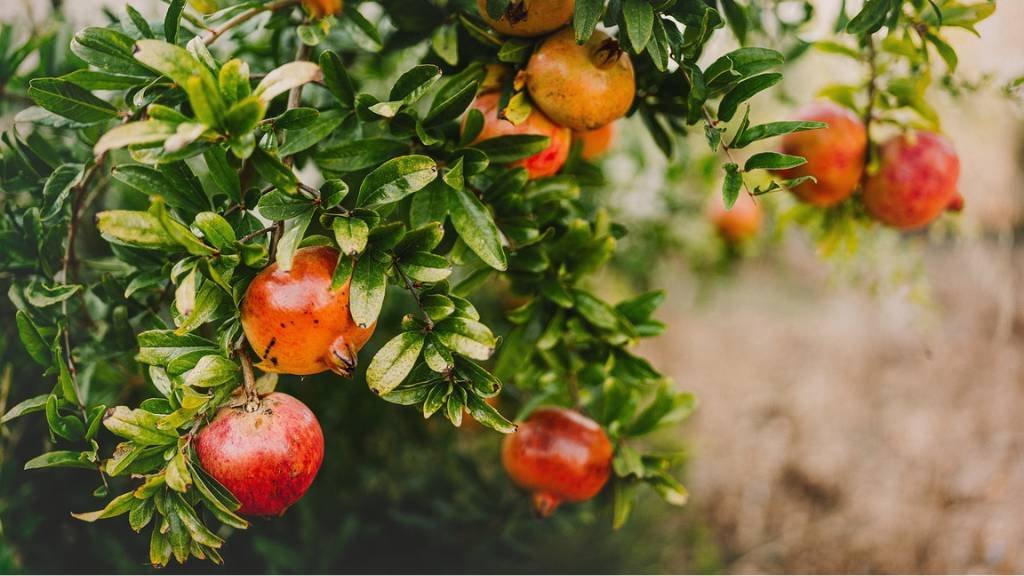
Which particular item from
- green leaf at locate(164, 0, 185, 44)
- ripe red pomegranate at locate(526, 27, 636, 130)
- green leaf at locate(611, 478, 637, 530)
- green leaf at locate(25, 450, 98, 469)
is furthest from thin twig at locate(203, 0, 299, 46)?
green leaf at locate(611, 478, 637, 530)

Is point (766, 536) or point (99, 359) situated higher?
point (99, 359)

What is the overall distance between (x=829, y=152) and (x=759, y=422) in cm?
196

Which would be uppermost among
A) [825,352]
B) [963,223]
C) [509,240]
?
[509,240]

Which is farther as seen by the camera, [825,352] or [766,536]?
[825,352]

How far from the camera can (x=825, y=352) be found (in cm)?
268

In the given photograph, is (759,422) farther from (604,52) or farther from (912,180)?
(604,52)

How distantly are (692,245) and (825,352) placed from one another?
1364 mm

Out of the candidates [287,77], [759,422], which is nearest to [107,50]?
[287,77]

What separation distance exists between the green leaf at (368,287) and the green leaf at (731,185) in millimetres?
274

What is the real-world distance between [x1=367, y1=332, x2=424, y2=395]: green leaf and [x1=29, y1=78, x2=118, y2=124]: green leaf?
1.08 ft

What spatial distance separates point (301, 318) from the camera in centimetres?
52

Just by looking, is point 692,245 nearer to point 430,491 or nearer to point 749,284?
point 430,491

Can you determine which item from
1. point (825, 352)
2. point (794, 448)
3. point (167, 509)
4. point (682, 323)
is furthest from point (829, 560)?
point (167, 509)

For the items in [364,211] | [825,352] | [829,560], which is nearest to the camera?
[364,211]
